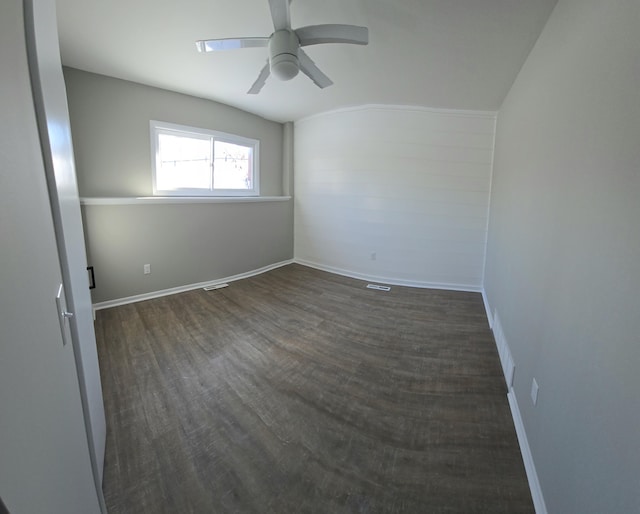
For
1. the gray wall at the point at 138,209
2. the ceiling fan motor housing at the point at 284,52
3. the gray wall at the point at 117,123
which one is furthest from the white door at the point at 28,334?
the gray wall at the point at 117,123

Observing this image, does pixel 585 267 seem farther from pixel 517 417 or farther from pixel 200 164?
pixel 200 164

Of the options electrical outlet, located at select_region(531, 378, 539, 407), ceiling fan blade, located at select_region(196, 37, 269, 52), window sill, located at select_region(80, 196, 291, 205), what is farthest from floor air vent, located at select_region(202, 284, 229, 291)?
electrical outlet, located at select_region(531, 378, 539, 407)

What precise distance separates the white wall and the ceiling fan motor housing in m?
2.50

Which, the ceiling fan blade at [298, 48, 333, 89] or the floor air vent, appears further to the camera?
the floor air vent

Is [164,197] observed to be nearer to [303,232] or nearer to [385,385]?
[303,232]

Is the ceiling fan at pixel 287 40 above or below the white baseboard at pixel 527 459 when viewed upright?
above

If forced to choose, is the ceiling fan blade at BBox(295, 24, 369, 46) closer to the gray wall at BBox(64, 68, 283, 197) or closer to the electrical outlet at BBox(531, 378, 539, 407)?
the electrical outlet at BBox(531, 378, 539, 407)

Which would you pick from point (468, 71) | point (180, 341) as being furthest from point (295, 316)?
point (468, 71)

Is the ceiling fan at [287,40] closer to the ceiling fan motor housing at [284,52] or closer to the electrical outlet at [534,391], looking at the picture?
the ceiling fan motor housing at [284,52]

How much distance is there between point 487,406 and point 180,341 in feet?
8.14

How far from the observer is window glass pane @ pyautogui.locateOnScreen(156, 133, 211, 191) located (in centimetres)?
370

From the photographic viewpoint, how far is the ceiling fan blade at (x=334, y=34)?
68.6 inches

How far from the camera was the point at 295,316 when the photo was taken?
3.18 m

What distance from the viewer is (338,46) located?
238 cm
